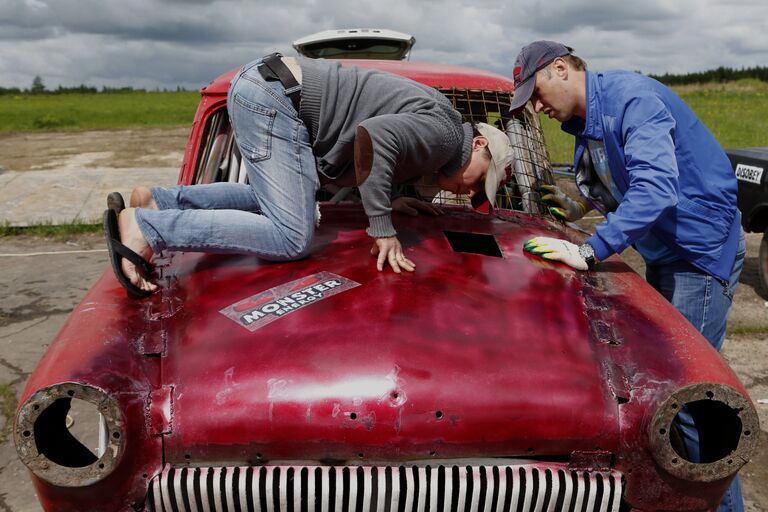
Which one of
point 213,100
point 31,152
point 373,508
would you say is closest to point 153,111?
point 31,152

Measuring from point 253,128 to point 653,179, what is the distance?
4.70 feet

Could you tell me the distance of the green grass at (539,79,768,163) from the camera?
14.4 m

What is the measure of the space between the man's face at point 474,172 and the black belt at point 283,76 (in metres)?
0.64

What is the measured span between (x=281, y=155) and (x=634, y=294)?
1356 millimetres

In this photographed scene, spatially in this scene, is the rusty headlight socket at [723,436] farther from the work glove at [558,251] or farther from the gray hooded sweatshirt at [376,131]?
the gray hooded sweatshirt at [376,131]

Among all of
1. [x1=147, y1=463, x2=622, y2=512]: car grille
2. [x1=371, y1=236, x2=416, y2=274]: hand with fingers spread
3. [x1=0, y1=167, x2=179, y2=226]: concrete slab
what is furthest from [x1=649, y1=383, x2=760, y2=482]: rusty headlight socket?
[x1=0, y1=167, x2=179, y2=226]: concrete slab

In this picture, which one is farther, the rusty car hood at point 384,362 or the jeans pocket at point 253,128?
the jeans pocket at point 253,128

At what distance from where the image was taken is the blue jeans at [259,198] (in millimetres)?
2354

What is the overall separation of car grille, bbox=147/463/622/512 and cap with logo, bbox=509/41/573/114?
1378 millimetres

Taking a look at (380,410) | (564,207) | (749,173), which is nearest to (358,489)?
(380,410)

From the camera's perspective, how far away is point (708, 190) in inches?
100

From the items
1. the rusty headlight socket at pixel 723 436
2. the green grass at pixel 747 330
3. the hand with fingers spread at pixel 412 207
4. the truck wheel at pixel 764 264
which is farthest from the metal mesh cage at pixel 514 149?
the truck wheel at pixel 764 264

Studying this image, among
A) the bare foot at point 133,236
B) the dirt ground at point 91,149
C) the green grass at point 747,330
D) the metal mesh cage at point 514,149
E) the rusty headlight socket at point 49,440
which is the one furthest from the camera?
the dirt ground at point 91,149

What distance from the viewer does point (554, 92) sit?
8.32 feet
